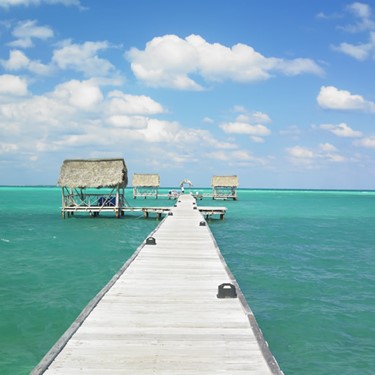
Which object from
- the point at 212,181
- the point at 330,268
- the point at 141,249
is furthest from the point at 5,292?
the point at 212,181

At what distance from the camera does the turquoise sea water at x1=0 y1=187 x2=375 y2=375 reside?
7395 millimetres

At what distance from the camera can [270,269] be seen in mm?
14062

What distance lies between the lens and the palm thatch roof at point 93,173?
103 feet

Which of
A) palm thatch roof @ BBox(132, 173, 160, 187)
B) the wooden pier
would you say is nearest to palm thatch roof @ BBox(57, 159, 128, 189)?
the wooden pier

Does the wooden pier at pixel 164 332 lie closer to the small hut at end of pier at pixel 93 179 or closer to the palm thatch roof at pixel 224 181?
the small hut at end of pier at pixel 93 179

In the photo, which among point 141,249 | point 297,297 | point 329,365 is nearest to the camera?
point 329,365

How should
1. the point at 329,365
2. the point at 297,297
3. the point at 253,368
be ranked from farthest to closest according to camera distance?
the point at 297,297
the point at 329,365
the point at 253,368

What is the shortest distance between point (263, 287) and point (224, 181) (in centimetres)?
5512

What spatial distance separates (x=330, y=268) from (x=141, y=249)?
7.00 meters

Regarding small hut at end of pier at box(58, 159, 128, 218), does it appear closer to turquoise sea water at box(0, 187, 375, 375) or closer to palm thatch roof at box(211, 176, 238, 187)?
turquoise sea water at box(0, 187, 375, 375)

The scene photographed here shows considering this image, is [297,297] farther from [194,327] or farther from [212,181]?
[212,181]

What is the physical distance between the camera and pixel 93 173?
105ft

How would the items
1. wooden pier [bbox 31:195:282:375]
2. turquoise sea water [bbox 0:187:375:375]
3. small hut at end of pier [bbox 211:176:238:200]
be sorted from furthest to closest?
small hut at end of pier [bbox 211:176:238:200]
turquoise sea water [bbox 0:187:375:375]
wooden pier [bbox 31:195:282:375]

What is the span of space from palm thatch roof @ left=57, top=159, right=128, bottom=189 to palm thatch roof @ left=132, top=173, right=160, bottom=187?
35.2 metres
